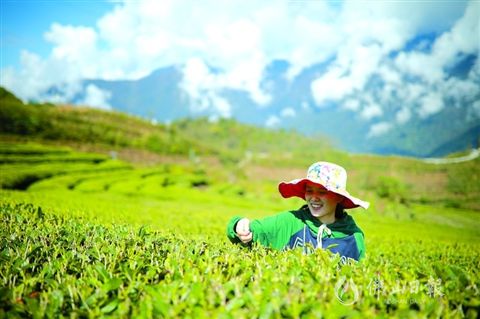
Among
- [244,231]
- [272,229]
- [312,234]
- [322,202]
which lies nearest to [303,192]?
[322,202]

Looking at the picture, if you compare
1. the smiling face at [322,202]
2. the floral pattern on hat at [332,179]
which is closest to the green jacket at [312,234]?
the smiling face at [322,202]

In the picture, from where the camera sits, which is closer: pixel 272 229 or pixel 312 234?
pixel 272 229

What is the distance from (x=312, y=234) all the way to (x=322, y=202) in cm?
35

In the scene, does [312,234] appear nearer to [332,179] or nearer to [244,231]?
[332,179]

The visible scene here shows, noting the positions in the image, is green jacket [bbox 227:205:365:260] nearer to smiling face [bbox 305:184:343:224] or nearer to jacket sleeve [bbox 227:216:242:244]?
smiling face [bbox 305:184:343:224]

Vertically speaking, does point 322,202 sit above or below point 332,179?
below

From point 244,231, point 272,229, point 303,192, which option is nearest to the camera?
point 244,231

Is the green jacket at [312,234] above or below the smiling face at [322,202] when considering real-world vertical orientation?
below

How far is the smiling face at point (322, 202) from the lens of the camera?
3.60 metres

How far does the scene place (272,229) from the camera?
3502mm

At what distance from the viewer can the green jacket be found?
3535 mm

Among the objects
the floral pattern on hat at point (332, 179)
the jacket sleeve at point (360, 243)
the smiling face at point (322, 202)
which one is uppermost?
the floral pattern on hat at point (332, 179)

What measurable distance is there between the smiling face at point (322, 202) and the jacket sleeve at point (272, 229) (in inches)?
9.6

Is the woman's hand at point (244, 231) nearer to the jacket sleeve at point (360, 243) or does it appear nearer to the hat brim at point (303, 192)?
the hat brim at point (303, 192)
